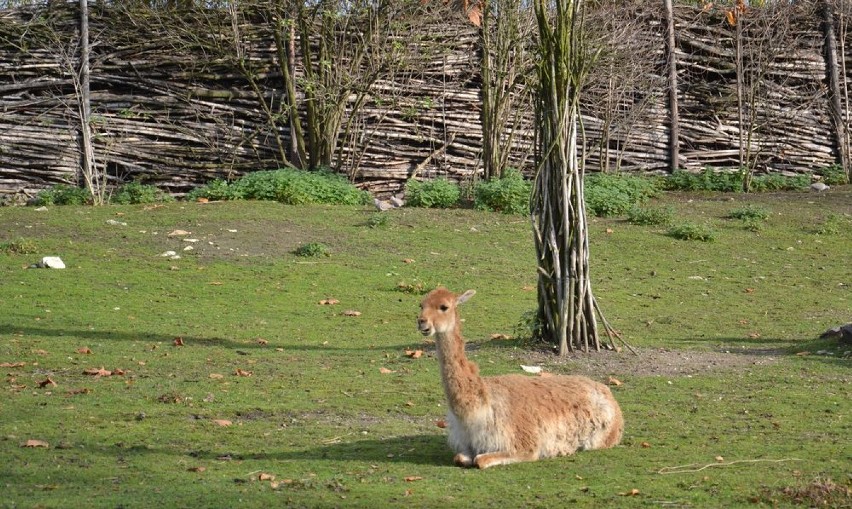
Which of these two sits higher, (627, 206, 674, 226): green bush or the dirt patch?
(627, 206, 674, 226): green bush

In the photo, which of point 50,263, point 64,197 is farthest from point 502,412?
point 64,197

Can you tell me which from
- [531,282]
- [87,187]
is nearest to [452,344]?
[531,282]

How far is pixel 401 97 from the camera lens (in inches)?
768

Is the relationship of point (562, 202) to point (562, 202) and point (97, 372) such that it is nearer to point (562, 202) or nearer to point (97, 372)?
point (562, 202)

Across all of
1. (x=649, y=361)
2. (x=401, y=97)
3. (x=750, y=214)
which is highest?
(x=401, y=97)

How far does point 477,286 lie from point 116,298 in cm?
402

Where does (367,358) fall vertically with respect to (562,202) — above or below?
below

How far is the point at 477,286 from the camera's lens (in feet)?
45.5

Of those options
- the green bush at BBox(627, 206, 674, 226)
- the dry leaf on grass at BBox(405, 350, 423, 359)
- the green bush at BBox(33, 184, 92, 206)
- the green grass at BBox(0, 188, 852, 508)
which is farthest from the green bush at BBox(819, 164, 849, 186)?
the dry leaf on grass at BBox(405, 350, 423, 359)

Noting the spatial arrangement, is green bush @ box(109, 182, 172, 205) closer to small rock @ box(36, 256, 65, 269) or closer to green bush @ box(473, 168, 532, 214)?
small rock @ box(36, 256, 65, 269)

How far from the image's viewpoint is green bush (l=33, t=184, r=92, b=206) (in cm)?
1777

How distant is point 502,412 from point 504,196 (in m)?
11.2

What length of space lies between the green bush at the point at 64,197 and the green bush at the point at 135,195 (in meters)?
0.41

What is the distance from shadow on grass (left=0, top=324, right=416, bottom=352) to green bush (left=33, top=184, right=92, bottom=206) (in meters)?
6.93
